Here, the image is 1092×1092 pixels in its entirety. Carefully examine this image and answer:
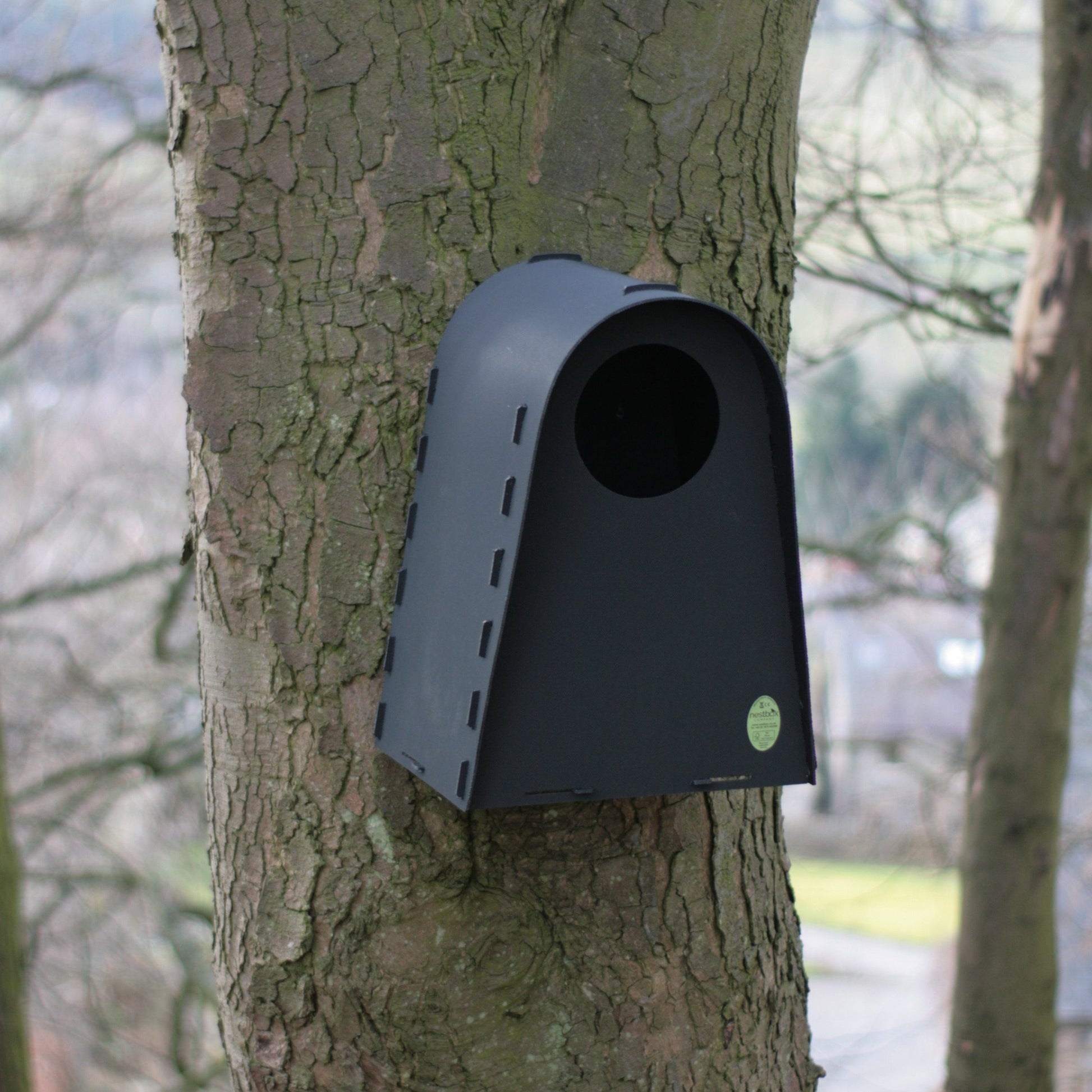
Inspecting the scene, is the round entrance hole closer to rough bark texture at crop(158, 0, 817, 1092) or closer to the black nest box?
the black nest box

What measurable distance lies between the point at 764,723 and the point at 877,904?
15116 mm

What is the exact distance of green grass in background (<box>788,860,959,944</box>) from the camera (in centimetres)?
1509

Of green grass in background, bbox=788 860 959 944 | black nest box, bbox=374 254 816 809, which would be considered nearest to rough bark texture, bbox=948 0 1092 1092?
black nest box, bbox=374 254 816 809

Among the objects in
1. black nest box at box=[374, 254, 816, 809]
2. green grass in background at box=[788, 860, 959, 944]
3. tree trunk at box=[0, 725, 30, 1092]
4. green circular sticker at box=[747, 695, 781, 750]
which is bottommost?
green grass in background at box=[788, 860, 959, 944]

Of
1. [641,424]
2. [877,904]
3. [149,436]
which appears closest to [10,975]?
[149,436]

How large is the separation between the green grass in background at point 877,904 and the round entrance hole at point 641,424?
543 inches

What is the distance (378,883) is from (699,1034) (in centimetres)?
47

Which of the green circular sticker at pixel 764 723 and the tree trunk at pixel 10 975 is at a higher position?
the green circular sticker at pixel 764 723

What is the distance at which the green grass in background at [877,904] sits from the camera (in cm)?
1509

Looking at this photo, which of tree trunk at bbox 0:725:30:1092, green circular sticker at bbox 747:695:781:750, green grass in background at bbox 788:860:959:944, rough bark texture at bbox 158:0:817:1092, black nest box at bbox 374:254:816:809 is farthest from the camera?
green grass in background at bbox 788:860:959:944

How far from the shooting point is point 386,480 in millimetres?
1438

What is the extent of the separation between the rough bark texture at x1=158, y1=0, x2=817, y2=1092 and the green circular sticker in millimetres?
204

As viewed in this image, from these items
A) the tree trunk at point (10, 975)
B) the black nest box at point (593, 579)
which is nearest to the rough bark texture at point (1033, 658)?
the black nest box at point (593, 579)

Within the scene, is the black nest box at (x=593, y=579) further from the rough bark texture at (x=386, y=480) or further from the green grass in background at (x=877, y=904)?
the green grass in background at (x=877, y=904)
